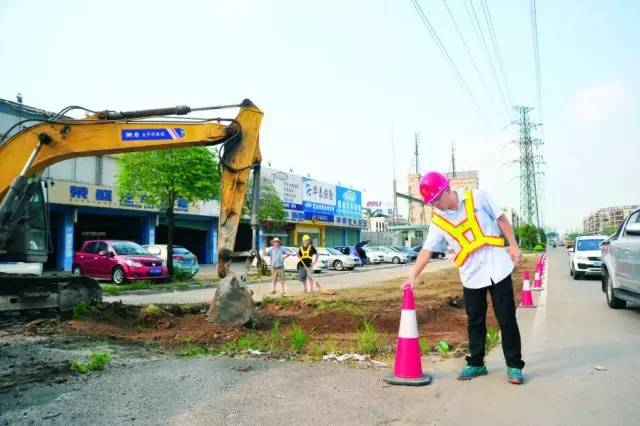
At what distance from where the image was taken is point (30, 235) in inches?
388

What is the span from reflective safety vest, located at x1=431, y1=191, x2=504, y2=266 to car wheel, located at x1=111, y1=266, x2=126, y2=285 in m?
17.4

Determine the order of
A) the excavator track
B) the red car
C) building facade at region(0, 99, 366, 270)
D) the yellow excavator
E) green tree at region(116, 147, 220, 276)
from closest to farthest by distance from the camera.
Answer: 1. the yellow excavator
2. the excavator track
3. the red car
4. green tree at region(116, 147, 220, 276)
5. building facade at region(0, 99, 366, 270)

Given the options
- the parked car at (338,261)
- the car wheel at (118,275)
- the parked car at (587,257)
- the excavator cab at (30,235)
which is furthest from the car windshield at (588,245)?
the excavator cab at (30,235)

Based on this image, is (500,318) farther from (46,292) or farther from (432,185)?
(46,292)

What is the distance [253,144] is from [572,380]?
5.85m

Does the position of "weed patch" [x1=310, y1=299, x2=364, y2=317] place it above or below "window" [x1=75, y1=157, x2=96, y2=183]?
below

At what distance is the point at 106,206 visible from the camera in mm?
30531

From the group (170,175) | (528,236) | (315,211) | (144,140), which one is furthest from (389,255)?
(528,236)

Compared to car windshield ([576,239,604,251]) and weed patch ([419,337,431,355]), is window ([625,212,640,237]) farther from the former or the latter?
car windshield ([576,239,604,251])

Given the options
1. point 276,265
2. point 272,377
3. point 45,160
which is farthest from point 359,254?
point 272,377

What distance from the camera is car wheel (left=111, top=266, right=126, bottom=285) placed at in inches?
788

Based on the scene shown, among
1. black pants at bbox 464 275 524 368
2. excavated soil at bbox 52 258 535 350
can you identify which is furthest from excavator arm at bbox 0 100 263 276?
black pants at bbox 464 275 524 368

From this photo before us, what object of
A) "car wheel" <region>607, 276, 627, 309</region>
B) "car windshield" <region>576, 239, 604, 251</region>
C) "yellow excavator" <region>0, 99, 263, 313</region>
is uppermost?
"yellow excavator" <region>0, 99, 263, 313</region>

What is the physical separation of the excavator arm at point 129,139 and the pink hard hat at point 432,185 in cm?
429
